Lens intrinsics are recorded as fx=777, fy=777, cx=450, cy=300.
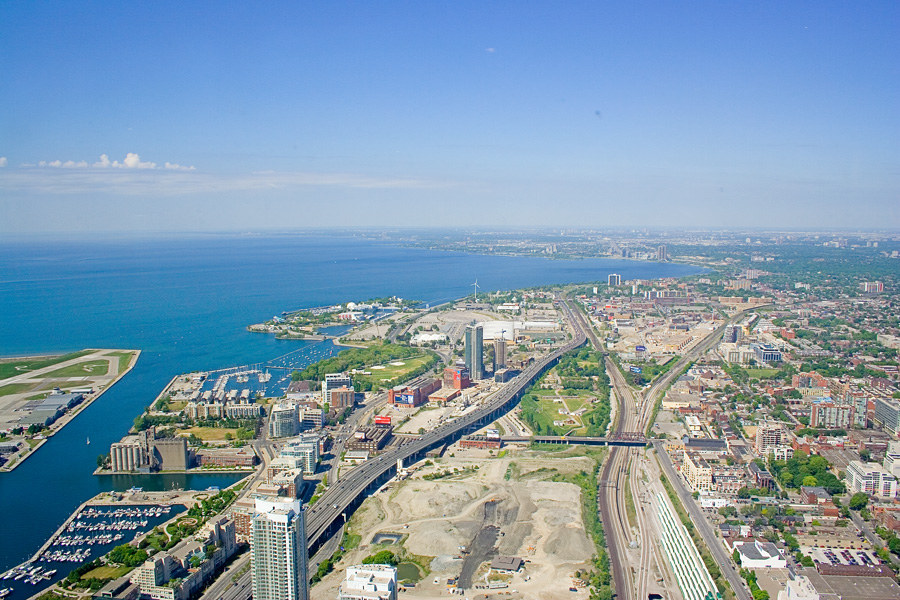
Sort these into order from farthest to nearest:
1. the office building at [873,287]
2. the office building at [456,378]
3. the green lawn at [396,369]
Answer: the office building at [873,287], the green lawn at [396,369], the office building at [456,378]

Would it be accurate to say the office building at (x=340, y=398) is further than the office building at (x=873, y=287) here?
No

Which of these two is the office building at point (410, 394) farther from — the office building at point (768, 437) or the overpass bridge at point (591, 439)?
the office building at point (768, 437)

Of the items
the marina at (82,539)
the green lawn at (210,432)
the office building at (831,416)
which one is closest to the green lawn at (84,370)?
the green lawn at (210,432)

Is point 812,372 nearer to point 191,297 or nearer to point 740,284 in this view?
point 740,284

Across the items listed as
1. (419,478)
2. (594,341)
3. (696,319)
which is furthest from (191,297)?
(419,478)

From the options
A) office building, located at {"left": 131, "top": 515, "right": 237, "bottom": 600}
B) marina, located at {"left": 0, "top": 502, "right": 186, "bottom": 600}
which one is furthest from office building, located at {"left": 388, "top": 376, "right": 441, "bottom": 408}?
office building, located at {"left": 131, "top": 515, "right": 237, "bottom": 600}

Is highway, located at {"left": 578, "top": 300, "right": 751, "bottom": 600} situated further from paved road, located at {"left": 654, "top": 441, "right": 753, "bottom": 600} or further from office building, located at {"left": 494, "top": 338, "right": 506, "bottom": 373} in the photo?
office building, located at {"left": 494, "top": 338, "right": 506, "bottom": 373}
